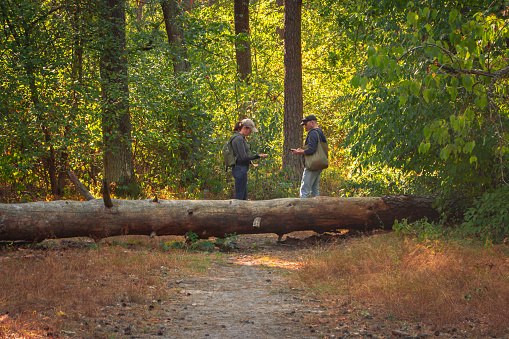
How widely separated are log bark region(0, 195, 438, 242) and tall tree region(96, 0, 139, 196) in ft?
11.4

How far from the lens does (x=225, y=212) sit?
359 inches

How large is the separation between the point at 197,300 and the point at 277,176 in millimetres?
7880

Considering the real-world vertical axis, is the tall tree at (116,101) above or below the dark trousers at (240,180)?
above

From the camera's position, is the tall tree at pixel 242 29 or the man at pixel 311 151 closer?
the man at pixel 311 151

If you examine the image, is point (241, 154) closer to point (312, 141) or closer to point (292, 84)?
point (312, 141)

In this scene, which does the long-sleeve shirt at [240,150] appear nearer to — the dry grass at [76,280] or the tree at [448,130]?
the tree at [448,130]

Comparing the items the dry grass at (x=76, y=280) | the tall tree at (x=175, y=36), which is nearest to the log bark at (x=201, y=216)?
the dry grass at (x=76, y=280)

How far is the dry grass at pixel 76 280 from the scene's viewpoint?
4.81m

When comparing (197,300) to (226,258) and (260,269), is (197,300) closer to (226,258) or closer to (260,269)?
(260,269)

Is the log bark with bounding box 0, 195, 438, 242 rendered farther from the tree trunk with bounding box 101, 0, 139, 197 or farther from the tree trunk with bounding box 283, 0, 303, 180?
the tree trunk with bounding box 283, 0, 303, 180

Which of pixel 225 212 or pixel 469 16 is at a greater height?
pixel 469 16

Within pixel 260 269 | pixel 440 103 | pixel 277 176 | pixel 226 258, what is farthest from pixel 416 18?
pixel 277 176

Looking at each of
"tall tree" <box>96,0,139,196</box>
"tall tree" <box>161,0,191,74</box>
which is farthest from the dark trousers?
"tall tree" <box>161,0,191,74</box>

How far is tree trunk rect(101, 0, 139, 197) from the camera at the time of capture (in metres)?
11.9
